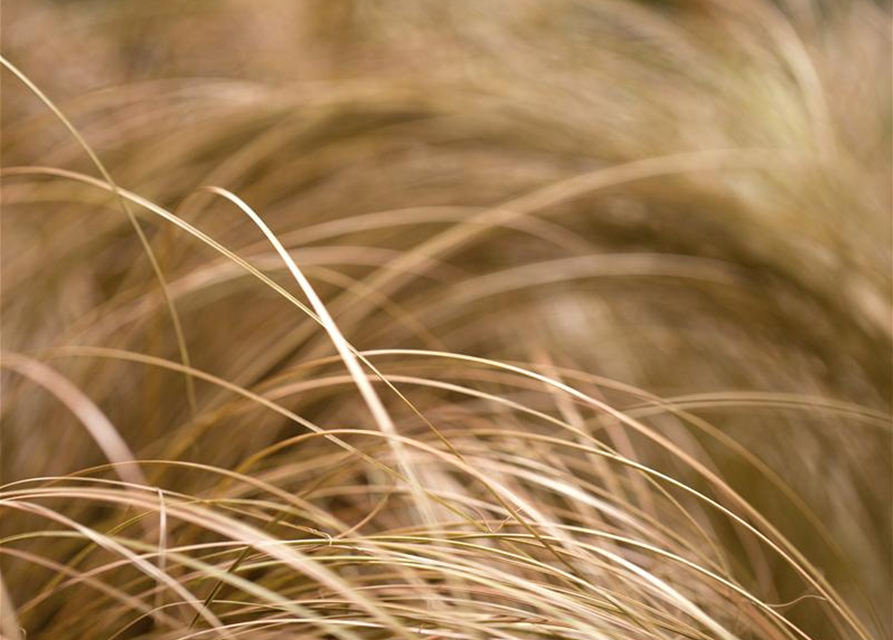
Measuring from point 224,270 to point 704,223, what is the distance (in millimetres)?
333

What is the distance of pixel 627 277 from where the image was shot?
695 mm

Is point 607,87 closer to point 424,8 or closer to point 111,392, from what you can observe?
point 424,8

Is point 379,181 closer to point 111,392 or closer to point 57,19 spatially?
point 111,392

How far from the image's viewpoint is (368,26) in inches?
35.9

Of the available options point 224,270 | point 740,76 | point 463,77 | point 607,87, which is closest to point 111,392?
point 224,270

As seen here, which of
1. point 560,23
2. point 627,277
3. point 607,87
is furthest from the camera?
point 560,23

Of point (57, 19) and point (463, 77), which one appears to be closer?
point (463, 77)

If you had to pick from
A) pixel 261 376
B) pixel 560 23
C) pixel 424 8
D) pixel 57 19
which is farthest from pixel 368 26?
pixel 261 376

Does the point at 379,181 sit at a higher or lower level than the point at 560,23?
lower

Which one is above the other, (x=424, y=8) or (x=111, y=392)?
(x=424, y=8)

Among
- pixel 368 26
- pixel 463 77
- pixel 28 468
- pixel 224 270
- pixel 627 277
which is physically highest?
pixel 368 26

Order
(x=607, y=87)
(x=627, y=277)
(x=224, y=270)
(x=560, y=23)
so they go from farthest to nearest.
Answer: (x=560, y=23), (x=607, y=87), (x=627, y=277), (x=224, y=270)

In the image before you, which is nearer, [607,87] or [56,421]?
[56,421]

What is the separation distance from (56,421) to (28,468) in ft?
0.10
